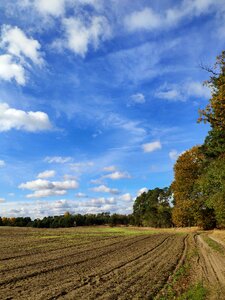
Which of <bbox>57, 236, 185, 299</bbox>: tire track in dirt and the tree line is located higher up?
the tree line

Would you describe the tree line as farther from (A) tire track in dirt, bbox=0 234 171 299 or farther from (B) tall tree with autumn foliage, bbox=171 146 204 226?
(A) tire track in dirt, bbox=0 234 171 299

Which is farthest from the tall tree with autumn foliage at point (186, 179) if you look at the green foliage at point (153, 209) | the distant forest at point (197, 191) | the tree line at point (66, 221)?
the tree line at point (66, 221)

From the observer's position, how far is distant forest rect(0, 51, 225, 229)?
68.7 ft

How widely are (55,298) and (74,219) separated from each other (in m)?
136

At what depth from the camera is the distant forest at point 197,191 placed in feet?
68.7

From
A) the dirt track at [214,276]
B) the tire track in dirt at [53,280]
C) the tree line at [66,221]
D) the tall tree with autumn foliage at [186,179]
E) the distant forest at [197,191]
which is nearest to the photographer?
the tire track in dirt at [53,280]

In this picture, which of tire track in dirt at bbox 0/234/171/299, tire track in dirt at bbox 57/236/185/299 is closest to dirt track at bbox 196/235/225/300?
tire track in dirt at bbox 57/236/185/299

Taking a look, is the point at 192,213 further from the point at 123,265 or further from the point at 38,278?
the point at 38,278

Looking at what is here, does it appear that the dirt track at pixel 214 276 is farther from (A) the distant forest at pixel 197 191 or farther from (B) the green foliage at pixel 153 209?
(B) the green foliage at pixel 153 209

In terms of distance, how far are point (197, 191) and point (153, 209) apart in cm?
4949

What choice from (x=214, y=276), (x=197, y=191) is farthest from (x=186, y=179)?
(x=214, y=276)

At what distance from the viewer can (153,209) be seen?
340 feet

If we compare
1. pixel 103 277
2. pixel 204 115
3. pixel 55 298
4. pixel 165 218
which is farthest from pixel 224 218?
pixel 165 218

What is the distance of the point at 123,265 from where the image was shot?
735 inches
